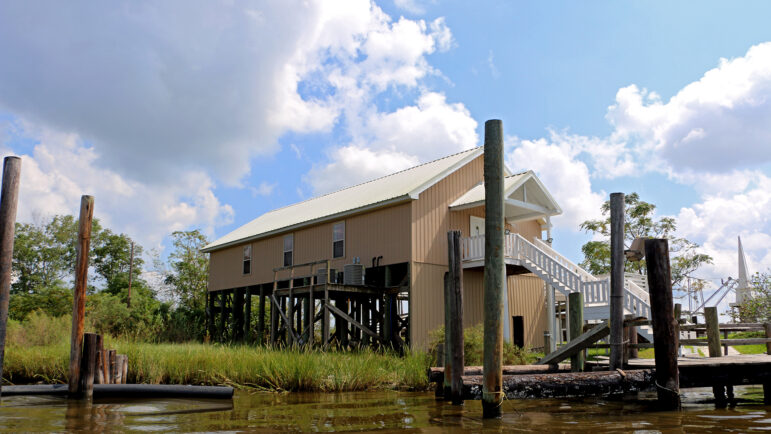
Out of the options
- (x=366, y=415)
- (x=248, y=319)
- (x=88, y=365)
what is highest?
(x=248, y=319)

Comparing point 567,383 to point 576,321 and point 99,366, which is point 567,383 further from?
point 99,366

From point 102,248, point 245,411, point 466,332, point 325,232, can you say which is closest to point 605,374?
point 245,411

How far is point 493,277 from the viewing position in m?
8.88

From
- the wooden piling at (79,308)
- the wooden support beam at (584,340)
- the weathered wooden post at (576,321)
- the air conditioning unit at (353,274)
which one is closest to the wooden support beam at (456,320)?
the wooden support beam at (584,340)

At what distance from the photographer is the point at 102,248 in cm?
5278

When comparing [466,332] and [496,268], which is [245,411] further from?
[466,332]

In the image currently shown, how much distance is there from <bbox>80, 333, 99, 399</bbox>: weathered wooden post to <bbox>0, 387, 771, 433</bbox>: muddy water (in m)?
0.37

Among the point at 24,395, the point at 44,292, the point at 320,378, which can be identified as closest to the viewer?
the point at 24,395

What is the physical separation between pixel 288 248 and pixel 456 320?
17559mm

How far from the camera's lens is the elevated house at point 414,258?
68.2 ft

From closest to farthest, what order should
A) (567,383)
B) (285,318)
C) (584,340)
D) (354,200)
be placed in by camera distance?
(567,383) → (584,340) → (285,318) → (354,200)

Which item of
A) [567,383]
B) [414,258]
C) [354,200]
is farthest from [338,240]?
[567,383]

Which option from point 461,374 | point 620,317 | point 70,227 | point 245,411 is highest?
point 70,227

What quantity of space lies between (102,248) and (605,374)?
50.9 meters
